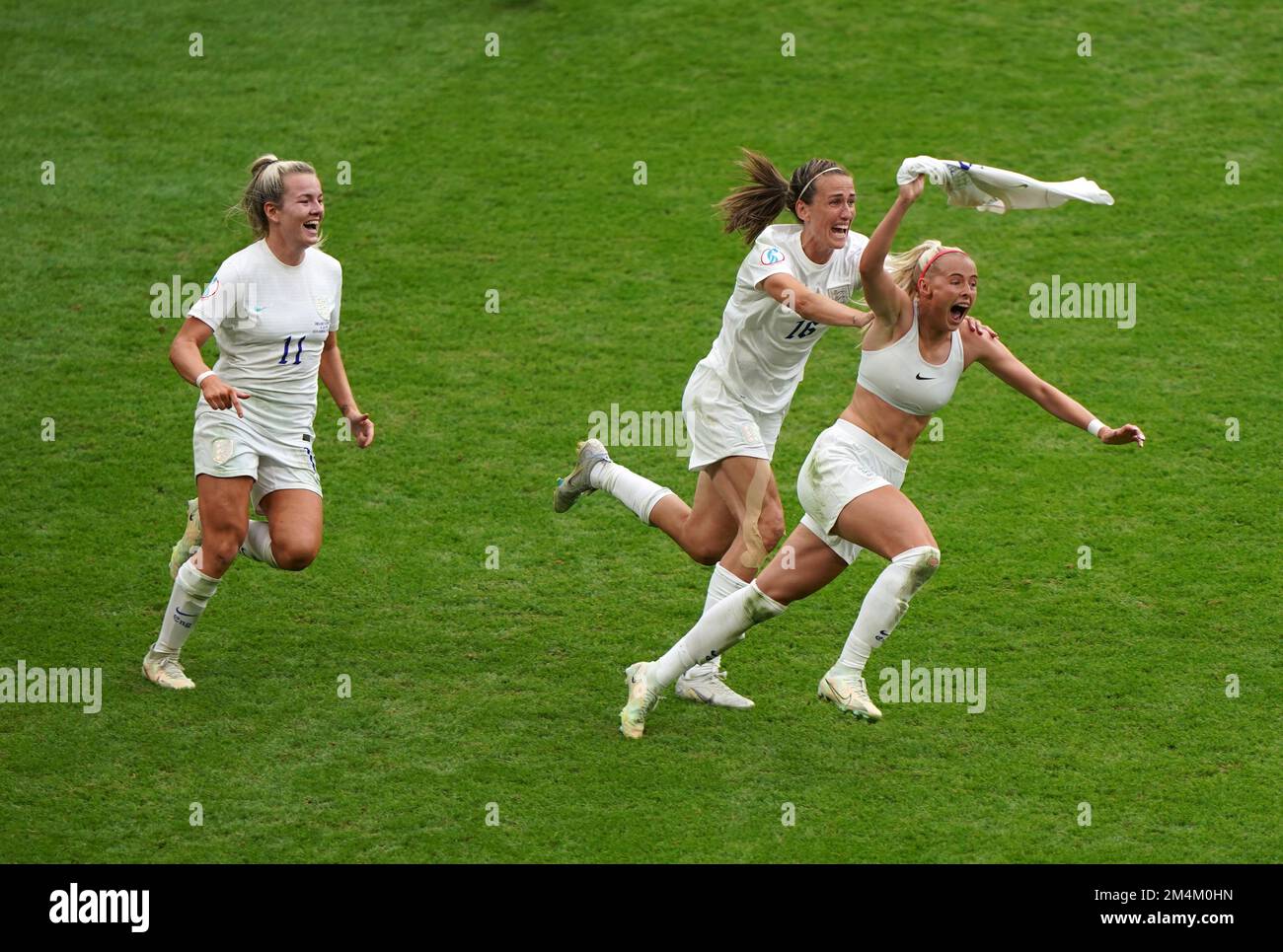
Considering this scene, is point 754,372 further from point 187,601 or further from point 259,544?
point 187,601

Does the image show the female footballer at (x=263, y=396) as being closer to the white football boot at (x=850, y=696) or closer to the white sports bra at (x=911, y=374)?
the white football boot at (x=850, y=696)

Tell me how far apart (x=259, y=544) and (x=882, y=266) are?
313 cm

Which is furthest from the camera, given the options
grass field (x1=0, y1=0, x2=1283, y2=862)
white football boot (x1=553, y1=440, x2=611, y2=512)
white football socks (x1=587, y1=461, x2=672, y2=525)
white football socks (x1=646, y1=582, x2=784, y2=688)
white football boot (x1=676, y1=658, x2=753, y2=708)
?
white football boot (x1=553, y1=440, x2=611, y2=512)

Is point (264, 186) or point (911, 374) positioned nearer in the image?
point (911, 374)

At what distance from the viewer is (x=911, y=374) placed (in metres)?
6.91

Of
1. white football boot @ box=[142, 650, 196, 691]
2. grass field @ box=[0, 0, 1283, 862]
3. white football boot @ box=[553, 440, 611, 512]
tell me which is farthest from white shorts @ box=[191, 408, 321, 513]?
white football boot @ box=[553, 440, 611, 512]

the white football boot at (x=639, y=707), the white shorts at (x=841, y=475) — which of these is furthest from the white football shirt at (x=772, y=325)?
the white football boot at (x=639, y=707)

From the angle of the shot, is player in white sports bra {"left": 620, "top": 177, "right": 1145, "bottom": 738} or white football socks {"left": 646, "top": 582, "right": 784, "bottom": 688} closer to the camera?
player in white sports bra {"left": 620, "top": 177, "right": 1145, "bottom": 738}

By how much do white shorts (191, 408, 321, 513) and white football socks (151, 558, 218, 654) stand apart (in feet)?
1.50

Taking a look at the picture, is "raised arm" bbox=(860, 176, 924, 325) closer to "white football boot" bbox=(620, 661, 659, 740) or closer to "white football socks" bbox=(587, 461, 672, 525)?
"white football socks" bbox=(587, 461, 672, 525)

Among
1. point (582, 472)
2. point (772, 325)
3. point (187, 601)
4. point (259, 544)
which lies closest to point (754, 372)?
point (772, 325)

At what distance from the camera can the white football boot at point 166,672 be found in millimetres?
7664

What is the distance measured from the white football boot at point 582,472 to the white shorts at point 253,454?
54.0 inches

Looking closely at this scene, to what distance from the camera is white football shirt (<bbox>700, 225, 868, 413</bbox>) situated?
7364 mm
